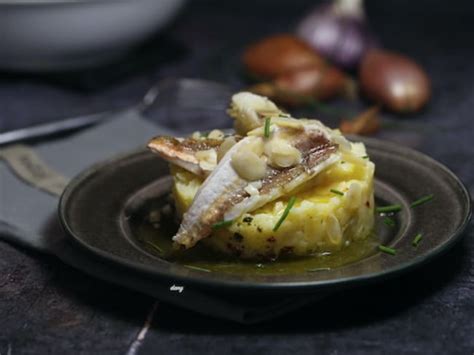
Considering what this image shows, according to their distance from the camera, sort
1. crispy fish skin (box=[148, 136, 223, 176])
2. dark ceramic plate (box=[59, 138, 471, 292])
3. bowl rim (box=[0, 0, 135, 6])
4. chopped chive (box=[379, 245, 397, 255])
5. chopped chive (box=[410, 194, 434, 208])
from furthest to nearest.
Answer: bowl rim (box=[0, 0, 135, 6])
chopped chive (box=[410, 194, 434, 208])
crispy fish skin (box=[148, 136, 223, 176])
chopped chive (box=[379, 245, 397, 255])
dark ceramic plate (box=[59, 138, 471, 292])

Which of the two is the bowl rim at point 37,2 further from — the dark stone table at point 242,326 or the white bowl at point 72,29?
the dark stone table at point 242,326

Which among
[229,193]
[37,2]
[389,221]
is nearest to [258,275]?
[229,193]

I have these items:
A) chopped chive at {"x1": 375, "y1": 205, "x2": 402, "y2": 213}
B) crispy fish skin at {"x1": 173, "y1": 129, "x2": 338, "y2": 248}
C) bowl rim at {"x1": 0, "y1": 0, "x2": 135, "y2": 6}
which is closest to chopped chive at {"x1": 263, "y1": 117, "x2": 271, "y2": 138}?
crispy fish skin at {"x1": 173, "y1": 129, "x2": 338, "y2": 248}

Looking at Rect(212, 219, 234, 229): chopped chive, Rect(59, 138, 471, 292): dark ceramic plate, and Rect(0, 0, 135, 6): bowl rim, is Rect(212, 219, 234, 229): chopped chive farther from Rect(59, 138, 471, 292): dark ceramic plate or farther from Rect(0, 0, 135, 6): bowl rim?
Rect(0, 0, 135, 6): bowl rim

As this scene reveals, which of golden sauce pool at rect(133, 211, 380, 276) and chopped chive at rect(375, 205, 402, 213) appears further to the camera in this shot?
chopped chive at rect(375, 205, 402, 213)

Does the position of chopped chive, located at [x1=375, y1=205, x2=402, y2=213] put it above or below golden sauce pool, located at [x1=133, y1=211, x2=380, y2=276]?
below

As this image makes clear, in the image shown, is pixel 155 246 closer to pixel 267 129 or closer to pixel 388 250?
pixel 267 129

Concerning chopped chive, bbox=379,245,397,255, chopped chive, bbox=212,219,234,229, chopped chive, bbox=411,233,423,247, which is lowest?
chopped chive, bbox=411,233,423,247

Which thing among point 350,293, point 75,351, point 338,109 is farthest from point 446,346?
point 338,109

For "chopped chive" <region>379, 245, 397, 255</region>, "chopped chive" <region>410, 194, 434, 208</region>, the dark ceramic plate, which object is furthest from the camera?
"chopped chive" <region>410, 194, 434, 208</region>
